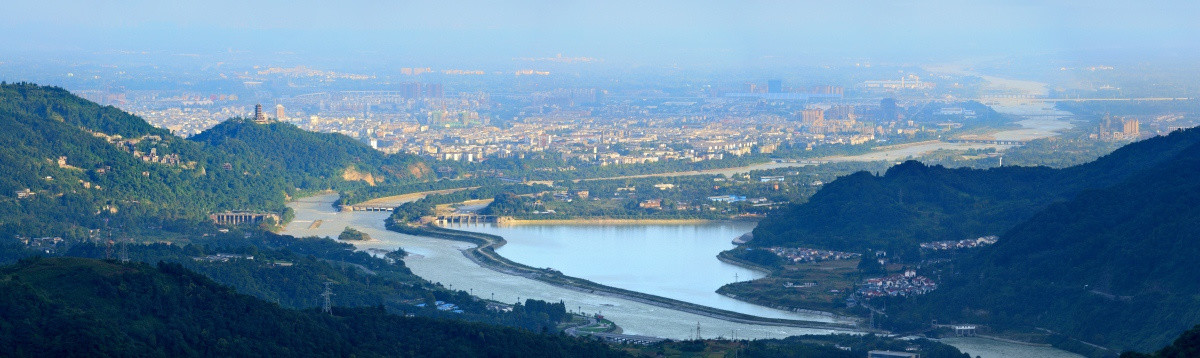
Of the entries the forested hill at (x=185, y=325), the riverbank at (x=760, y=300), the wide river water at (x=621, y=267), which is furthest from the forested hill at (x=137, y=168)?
the forested hill at (x=185, y=325)

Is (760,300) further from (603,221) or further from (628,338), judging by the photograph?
(603,221)

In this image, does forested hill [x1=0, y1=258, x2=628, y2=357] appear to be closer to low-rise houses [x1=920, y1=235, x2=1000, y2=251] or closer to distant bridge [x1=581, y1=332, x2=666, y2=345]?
distant bridge [x1=581, y1=332, x2=666, y2=345]

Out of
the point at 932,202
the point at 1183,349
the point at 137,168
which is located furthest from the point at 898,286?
the point at 137,168

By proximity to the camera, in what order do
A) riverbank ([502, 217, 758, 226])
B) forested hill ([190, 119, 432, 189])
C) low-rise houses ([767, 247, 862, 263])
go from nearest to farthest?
1. low-rise houses ([767, 247, 862, 263])
2. riverbank ([502, 217, 758, 226])
3. forested hill ([190, 119, 432, 189])

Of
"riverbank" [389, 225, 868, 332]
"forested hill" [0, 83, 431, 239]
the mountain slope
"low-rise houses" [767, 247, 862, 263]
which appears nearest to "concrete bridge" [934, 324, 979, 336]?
the mountain slope

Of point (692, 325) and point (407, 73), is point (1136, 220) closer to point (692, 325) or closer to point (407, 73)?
point (692, 325)
